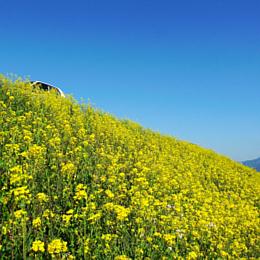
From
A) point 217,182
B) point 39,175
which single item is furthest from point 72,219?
point 217,182

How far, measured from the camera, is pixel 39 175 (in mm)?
8000

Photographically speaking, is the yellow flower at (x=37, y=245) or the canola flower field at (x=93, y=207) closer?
the yellow flower at (x=37, y=245)

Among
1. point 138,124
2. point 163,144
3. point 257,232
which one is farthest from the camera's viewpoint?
point 138,124

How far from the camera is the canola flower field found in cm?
576

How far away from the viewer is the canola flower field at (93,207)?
18.9 ft

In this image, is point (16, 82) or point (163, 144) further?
point (163, 144)

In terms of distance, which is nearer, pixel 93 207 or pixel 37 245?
pixel 37 245

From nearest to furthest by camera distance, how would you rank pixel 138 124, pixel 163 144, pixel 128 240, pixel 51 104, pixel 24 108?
1. pixel 128 240
2. pixel 24 108
3. pixel 51 104
4. pixel 163 144
5. pixel 138 124

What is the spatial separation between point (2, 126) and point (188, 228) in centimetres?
590

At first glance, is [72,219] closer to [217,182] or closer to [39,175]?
[39,175]

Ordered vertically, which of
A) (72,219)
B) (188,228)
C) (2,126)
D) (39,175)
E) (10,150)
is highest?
(2,126)

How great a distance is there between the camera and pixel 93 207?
6.27 m

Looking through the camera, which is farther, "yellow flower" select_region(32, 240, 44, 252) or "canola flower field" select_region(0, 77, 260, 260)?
"canola flower field" select_region(0, 77, 260, 260)

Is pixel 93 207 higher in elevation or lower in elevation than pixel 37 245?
higher
